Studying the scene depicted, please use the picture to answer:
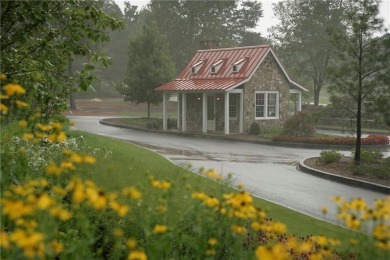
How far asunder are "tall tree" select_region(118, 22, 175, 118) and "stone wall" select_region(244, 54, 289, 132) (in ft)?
33.0

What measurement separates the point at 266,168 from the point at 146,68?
73.3 ft

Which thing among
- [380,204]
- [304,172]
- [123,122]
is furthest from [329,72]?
[123,122]

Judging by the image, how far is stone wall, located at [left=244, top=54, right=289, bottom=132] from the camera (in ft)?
94.1

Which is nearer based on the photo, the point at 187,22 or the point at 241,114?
the point at 241,114

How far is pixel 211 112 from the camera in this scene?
30.4 meters

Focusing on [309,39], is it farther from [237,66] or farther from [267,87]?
[237,66]

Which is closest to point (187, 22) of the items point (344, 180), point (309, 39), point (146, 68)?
point (309, 39)

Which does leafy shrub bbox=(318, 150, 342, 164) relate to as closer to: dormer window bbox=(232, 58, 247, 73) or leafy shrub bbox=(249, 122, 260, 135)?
leafy shrub bbox=(249, 122, 260, 135)

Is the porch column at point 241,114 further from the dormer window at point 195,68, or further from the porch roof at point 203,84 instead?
the dormer window at point 195,68

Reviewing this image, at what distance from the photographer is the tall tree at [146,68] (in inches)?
1432

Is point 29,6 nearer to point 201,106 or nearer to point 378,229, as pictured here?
point 378,229

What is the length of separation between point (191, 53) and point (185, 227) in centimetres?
5435

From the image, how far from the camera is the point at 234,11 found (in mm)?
65562

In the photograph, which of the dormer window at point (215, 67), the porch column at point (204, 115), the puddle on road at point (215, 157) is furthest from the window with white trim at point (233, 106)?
the puddle on road at point (215, 157)
